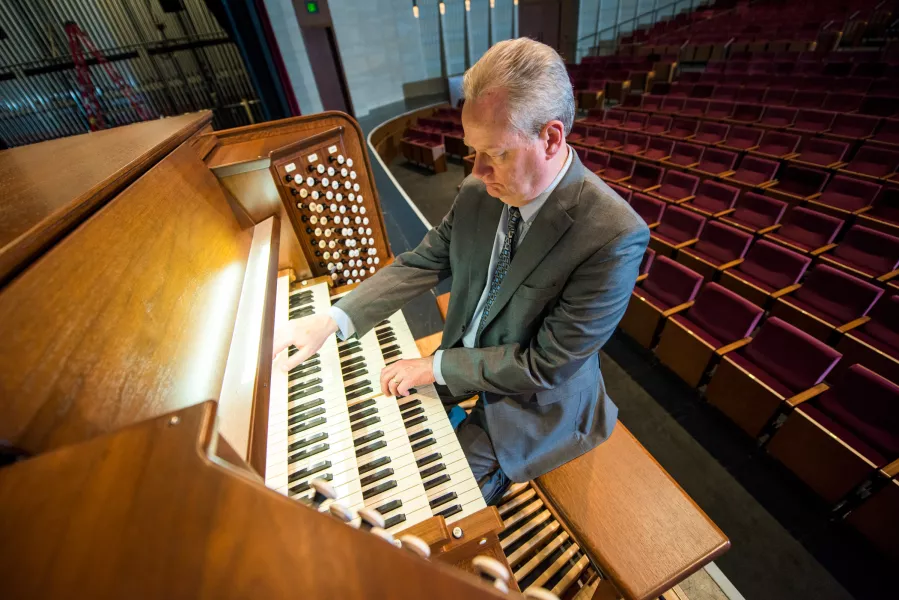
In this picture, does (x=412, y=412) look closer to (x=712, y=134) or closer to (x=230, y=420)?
(x=230, y=420)

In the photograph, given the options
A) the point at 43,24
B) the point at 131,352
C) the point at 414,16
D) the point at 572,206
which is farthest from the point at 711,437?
the point at 414,16

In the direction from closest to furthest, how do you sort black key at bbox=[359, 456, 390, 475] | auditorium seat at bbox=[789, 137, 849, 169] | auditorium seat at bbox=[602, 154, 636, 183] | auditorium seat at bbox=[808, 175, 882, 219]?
black key at bbox=[359, 456, 390, 475], auditorium seat at bbox=[808, 175, 882, 219], auditorium seat at bbox=[789, 137, 849, 169], auditorium seat at bbox=[602, 154, 636, 183]

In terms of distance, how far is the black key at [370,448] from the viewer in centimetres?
126

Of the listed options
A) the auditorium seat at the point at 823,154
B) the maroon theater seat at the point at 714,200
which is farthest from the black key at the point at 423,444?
the auditorium seat at the point at 823,154

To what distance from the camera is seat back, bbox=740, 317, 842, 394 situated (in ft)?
7.93

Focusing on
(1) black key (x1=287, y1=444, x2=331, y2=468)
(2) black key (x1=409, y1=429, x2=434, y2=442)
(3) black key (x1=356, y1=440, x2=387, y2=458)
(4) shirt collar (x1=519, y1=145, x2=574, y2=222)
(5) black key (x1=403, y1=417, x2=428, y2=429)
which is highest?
(4) shirt collar (x1=519, y1=145, x2=574, y2=222)

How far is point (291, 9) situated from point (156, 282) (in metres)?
8.57

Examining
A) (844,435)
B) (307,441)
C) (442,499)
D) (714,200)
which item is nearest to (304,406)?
(307,441)

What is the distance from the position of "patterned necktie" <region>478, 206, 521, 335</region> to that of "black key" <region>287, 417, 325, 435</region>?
0.68 meters

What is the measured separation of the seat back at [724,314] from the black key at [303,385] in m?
3.00

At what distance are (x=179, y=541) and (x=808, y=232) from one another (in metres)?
5.25

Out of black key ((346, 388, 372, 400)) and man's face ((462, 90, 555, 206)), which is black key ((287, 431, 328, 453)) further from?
man's face ((462, 90, 555, 206))

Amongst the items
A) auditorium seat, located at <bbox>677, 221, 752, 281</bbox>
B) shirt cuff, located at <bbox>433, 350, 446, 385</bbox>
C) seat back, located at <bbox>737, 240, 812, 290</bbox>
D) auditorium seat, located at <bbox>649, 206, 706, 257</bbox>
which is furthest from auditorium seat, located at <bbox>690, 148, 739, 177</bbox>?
shirt cuff, located at <bbox>433, 350, 446, 385</bbox>

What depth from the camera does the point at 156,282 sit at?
3.07ft
